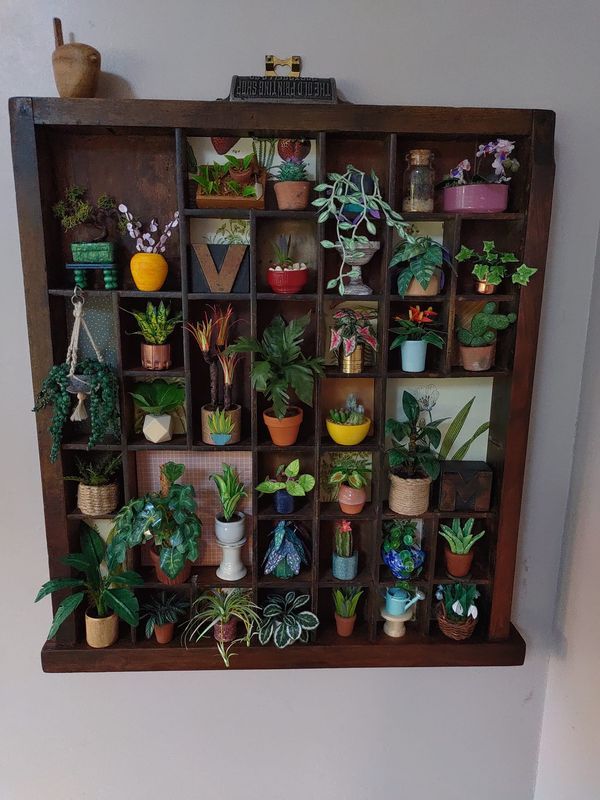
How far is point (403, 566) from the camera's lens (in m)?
1.57

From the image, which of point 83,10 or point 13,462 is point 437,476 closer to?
point 13,462

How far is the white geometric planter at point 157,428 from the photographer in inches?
58.3

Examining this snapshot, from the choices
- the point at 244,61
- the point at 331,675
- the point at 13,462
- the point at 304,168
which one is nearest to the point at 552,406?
the point at 304,168

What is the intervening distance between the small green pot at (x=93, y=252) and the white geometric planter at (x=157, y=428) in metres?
0.42

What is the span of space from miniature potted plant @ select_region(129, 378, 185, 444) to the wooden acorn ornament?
741 millimetres

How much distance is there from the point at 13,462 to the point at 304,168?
3.85 feet

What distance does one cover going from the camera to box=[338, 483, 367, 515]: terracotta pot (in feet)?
5.04

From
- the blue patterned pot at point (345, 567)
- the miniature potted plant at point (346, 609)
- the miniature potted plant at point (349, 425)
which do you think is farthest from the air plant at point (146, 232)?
the miniature potted plant at point (346, 609)

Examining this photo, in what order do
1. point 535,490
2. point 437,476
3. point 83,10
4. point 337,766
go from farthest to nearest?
point 337,766 < point 535,490 < point 437,476 < point 83,10

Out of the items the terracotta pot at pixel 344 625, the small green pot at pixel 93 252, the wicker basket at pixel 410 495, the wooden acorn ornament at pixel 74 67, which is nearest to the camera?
the wooden acorn ornament at pixel 74 67

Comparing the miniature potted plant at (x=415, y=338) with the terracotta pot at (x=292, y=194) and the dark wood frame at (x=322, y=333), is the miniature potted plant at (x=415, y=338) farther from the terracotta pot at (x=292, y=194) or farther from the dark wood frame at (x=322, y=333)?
the terracotta pot at (x=292, y=194)

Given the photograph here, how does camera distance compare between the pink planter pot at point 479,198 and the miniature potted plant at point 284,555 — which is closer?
the pink planter pot at point 479,198

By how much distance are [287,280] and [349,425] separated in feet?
1.37

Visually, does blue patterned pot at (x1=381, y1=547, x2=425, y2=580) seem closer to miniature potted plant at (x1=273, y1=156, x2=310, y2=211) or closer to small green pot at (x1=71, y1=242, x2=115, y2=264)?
miniature potted plant at (x1=273, y1=156, x2=310, y2=211)
